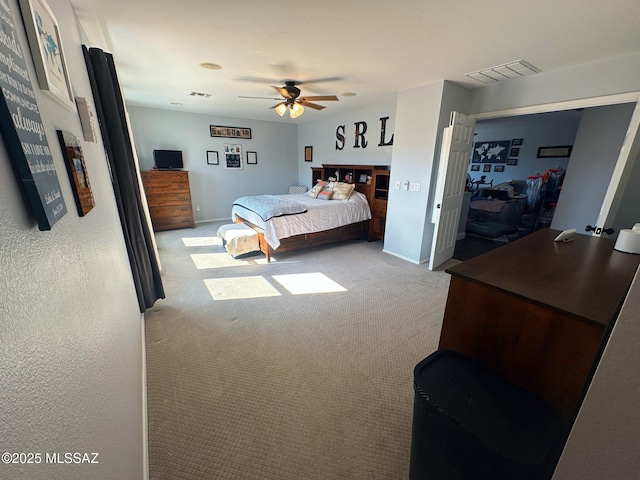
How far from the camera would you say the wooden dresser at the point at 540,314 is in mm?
999

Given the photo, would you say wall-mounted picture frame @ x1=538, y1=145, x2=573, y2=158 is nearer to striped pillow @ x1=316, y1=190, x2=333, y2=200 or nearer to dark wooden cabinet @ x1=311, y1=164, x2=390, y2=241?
dark wooden cabinet @ x1=311, y1=164, x2=390, y2=241

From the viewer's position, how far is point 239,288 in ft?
9.93

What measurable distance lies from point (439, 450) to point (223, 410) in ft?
4.00

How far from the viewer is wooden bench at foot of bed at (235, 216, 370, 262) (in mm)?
3938

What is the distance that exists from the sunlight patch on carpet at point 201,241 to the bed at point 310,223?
21.2 inches

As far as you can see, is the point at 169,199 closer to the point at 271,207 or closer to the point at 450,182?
the point at 271,207

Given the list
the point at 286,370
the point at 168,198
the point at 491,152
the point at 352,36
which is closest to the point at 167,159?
the point at 168,198

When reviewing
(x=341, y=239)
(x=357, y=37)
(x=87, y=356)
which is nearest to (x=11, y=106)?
(x=87, y=356)

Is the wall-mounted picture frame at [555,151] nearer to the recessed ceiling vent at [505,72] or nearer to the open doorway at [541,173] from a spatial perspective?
the open doorway at [541,173]

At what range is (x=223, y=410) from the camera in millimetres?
1550

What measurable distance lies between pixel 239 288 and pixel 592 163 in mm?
4630

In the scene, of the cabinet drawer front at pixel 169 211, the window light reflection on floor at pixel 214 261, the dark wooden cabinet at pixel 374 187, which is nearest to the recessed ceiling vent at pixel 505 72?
the dark wooden cabinet at pixel 374 187

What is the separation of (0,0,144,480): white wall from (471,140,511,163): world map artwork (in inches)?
362

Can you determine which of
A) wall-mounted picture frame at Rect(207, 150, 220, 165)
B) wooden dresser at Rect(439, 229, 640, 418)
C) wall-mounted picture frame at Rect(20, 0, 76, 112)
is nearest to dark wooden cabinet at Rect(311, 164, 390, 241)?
wall-mounted picture frame at Rect(207, 150, 220, 165)
